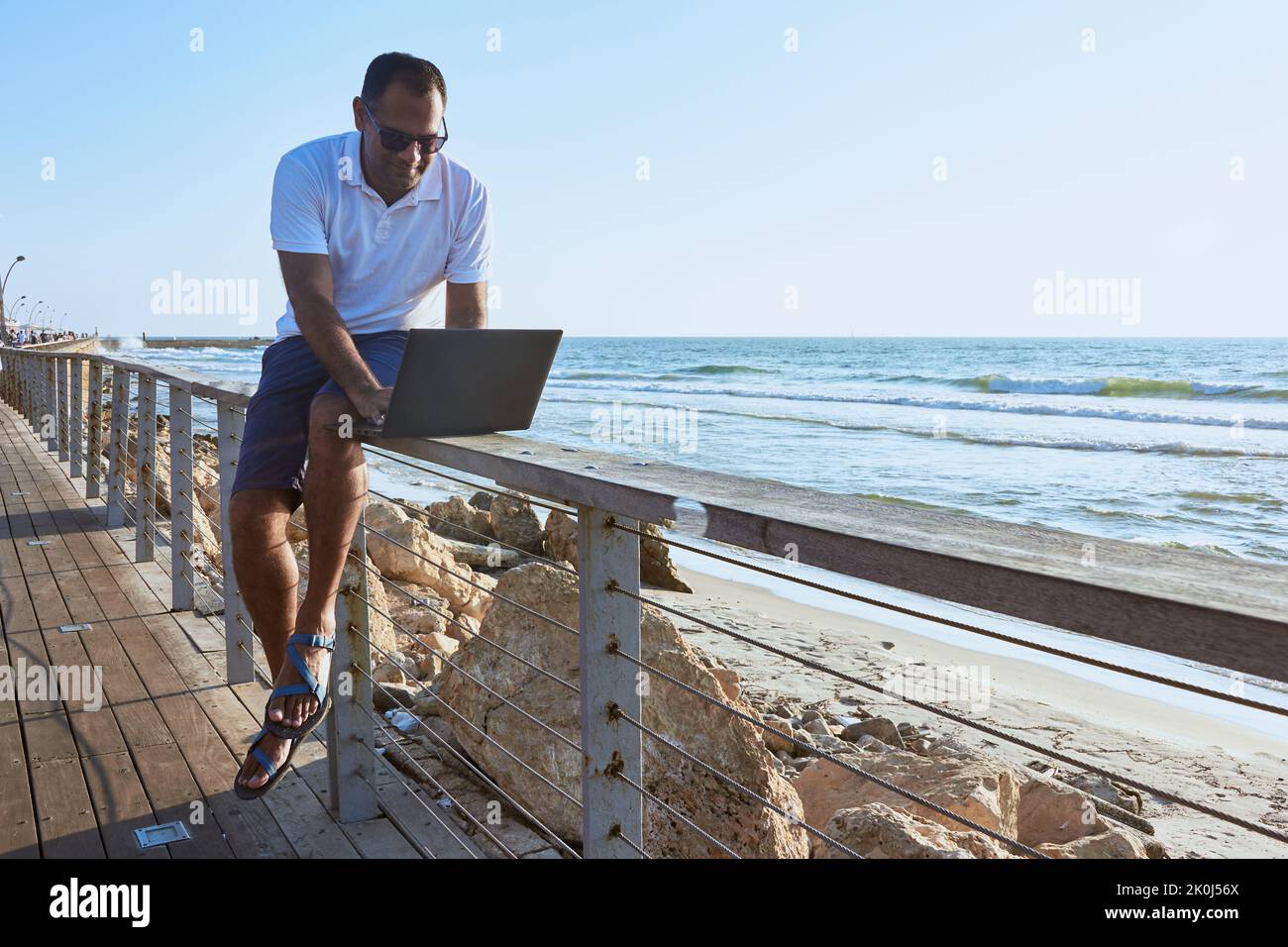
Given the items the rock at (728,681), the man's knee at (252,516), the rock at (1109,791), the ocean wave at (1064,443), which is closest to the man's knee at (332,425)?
the man's knee at (252,516)

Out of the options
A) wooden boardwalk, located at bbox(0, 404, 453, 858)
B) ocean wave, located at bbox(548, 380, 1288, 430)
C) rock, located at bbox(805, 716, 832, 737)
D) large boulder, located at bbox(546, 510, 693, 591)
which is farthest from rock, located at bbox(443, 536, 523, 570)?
ocean wave, located at bbox(548, 380, 1288, 430)

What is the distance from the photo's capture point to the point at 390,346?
247cm

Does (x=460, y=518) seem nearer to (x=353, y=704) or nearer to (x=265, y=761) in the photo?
(x=353, y=704)

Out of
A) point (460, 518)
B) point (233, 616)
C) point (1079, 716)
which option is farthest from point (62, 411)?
point (1079, 716)

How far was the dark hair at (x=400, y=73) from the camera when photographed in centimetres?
227

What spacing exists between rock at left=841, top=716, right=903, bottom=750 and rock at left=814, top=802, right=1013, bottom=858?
1.86 meters

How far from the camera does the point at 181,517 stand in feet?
14.4

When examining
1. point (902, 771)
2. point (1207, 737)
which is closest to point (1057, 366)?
point (1207, 737)

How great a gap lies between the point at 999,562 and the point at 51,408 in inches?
461

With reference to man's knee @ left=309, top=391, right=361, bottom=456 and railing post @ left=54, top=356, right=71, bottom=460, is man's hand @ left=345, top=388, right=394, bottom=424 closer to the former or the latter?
man's knee @ left=309, top=391, right=361, bottom=456

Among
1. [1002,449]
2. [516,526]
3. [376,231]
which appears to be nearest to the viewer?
[376,231]

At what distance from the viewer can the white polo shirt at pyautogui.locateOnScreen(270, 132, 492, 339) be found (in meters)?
2.29
